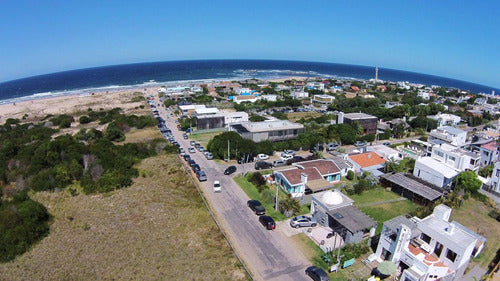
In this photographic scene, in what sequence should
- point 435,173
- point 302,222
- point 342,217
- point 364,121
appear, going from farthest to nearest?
1. point 364,121
2. point 435,173
3. point 302,222
4. point 342,217

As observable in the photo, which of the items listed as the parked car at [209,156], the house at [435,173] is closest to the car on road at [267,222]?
the parked car at [209,156]

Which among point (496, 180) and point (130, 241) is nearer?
point (130, 241)

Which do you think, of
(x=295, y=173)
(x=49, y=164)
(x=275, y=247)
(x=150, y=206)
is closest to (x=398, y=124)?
(x=295, y=173)

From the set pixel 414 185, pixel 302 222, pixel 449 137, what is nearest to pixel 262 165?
pixel 302 222

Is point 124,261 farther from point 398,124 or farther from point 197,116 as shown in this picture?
point 398,124

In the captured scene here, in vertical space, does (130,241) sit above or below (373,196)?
above

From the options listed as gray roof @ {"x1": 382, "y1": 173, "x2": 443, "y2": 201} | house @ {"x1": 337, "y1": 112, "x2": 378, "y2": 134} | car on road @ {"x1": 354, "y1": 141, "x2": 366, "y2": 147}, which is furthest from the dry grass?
house @ {"x1": 337, "y1": 112, "x2": 378, "y2": 134}

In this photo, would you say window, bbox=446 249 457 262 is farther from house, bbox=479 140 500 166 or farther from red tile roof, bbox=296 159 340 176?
house, bbox=479 140 500 166

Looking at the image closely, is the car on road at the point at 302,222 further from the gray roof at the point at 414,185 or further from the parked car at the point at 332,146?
the parked car at the point at 332,146

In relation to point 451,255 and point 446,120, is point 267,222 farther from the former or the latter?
point 446,120
